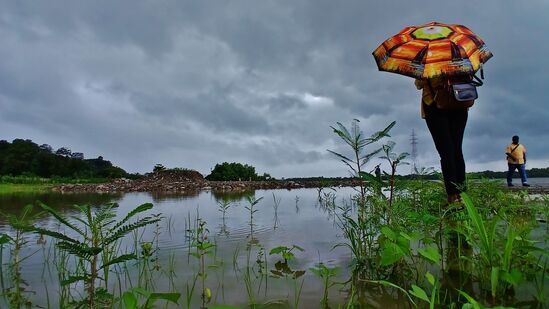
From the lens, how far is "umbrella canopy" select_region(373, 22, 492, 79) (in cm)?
295

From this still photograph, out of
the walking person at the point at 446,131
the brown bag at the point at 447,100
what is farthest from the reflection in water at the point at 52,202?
the brown bag at the point at 447,100

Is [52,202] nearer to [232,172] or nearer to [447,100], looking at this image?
[447,100]

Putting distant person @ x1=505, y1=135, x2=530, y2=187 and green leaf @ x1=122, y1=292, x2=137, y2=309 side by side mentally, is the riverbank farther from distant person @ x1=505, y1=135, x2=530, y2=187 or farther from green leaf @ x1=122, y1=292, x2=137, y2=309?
distant person @ x1=505, y1=135, x2=530, y2=187

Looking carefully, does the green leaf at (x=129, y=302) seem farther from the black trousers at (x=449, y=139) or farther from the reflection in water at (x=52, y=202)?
the reflection in water at (x=52, y=202)

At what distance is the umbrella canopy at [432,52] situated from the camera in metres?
2.95

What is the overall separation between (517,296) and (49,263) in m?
3.12

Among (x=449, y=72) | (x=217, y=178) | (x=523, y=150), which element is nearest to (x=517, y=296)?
(x=449, y=72)

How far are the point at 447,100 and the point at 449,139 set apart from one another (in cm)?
38

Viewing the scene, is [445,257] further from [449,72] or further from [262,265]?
[449,72]

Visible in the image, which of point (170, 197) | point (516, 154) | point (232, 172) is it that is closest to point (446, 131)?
point (170, 197)

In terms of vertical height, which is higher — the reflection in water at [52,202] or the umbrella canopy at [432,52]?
the umbrella canopy at [432,52]

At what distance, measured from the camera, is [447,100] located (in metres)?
3.33

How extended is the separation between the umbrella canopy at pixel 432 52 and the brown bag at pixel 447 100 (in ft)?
1.02

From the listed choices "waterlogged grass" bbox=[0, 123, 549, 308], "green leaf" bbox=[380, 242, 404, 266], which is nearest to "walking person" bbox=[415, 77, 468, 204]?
"waterlogged grass" bbox=[0, 123, 549, 308]
